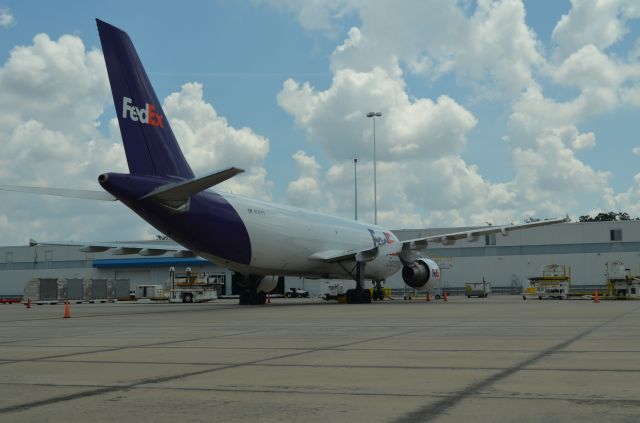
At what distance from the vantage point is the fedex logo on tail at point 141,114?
2409 centimetres

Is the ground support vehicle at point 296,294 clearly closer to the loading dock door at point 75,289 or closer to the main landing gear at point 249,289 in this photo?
the loading dock door at point 75,289

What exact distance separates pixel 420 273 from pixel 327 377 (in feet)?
96.4

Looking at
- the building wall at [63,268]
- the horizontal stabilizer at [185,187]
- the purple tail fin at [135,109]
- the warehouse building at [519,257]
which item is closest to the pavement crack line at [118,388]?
the horizontal stabilizer at [185,187]

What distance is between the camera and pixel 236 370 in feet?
27.0

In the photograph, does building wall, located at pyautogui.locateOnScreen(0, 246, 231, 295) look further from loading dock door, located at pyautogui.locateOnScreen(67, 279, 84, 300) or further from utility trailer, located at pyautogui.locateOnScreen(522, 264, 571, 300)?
utility trailer, located at pyautogui.locateOnScreen(522, 264, 571, 300)

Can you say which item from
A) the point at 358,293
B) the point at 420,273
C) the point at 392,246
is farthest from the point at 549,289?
the point at 358,293

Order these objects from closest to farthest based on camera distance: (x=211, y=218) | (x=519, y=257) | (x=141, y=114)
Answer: (x=141, y=114) < (x=211, y=218) < (x=519, y=257)

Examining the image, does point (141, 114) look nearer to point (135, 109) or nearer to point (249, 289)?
point (135, 109)

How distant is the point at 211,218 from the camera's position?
26531 millimetres

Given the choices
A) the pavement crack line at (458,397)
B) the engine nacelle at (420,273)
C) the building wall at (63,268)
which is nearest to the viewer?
the pavement crack line at (458,397)

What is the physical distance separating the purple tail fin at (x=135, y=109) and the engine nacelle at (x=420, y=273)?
15347 millimetres

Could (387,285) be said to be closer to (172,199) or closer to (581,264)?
(581,264)

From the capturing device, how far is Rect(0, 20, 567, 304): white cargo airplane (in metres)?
23.8

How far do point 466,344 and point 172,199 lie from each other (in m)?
15.3
